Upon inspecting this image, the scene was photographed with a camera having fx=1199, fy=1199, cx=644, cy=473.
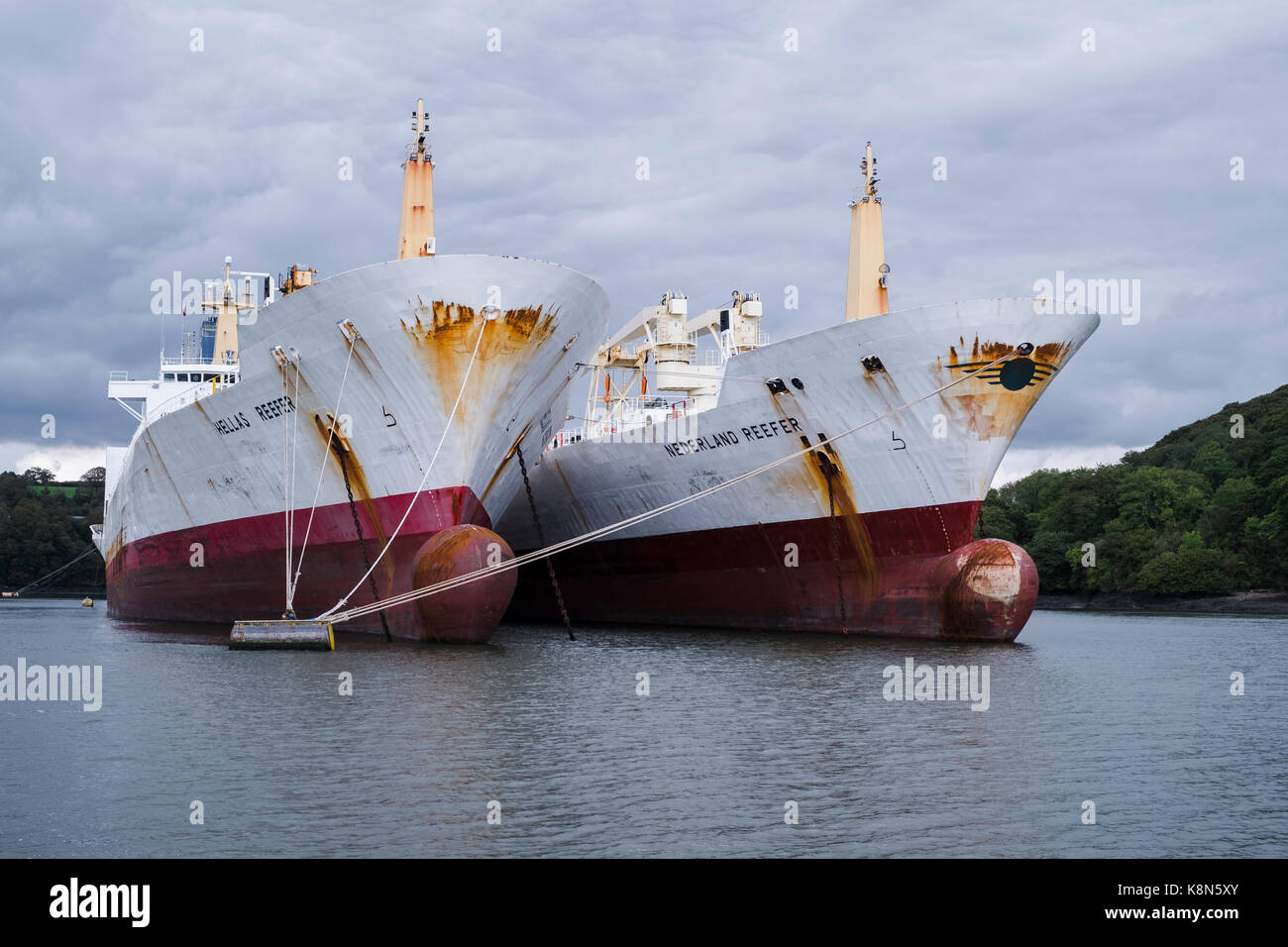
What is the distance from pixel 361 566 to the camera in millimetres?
23578

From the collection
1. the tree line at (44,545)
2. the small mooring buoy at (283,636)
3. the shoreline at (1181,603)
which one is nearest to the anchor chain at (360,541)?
the small mooring buoy at (283,636)

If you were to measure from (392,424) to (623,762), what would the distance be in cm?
1238

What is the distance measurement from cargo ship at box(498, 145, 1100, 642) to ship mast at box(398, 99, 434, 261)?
680cm

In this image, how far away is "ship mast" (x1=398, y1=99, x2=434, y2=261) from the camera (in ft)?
89.9

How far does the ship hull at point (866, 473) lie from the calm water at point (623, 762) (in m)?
4.48

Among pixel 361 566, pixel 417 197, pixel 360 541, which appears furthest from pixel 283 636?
pixel 417 197

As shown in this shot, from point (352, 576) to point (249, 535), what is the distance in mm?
3840

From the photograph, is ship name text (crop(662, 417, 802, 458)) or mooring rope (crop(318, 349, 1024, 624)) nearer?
mooring rope (crop(318, 349, 1024, 624))

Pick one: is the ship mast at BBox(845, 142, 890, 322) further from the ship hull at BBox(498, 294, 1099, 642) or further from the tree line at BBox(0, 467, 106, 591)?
the tree line at BBox(0, 467, 106, 591)

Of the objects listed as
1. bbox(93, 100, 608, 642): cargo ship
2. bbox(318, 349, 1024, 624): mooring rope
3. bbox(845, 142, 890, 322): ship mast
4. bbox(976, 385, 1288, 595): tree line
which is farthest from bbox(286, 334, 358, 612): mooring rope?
bbox(976, 385, 1288, 595): tree line

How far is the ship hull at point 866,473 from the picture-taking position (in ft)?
80.5

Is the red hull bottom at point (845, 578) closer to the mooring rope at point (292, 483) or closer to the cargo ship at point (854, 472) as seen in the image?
the cargo ship at point (854, 472)

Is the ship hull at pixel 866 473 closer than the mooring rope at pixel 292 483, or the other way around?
the mooring rope at pixel 292 483

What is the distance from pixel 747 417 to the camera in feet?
89.6
